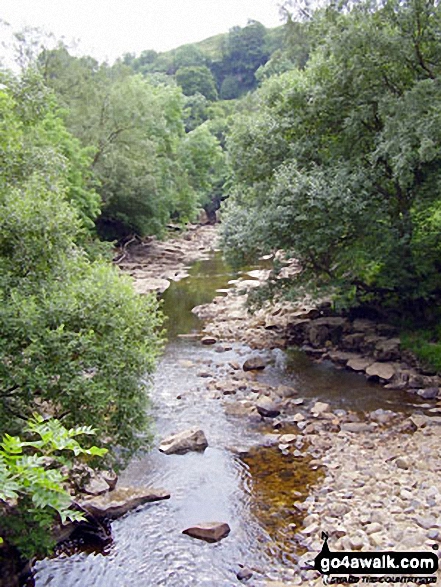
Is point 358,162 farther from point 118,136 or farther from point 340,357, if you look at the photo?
point 118,136

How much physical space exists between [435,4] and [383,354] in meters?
9.82

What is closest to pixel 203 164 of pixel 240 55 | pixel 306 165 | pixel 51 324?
pixel 306 165

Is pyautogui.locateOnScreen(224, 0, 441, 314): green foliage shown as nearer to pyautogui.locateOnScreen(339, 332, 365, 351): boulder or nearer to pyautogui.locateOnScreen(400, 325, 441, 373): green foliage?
pyautogui.locateOnScreen(400, 325, 441, 373): green foliage

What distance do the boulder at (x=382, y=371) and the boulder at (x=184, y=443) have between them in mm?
5987

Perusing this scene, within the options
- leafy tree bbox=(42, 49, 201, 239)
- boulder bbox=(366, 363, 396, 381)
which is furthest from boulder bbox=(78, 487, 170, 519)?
leafy tree bbox=(42, 49, 201, 239)

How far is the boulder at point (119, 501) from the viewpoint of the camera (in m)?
8.93

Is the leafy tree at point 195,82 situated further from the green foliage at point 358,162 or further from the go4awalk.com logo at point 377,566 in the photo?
the go4awalk.com logo at point 377,566

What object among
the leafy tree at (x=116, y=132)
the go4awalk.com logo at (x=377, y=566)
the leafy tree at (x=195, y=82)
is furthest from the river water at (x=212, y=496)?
the leafy tree at (x=195, y=82)

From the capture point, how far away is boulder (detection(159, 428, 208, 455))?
1147cm

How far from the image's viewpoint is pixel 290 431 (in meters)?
12.3

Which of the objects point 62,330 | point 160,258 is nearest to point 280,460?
point 62,330

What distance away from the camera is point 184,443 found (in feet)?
38.0

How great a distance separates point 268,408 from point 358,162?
815cm

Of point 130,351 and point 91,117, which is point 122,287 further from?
point 91,117
